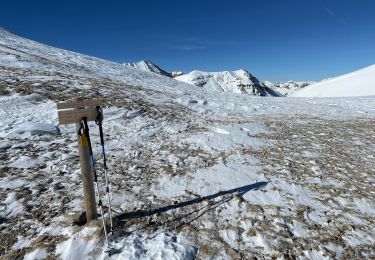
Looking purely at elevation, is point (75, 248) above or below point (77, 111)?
below

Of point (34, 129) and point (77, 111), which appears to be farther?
point (34, 129)

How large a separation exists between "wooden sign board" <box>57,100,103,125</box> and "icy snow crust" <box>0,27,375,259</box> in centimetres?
203

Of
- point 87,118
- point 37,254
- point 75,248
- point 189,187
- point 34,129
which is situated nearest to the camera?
point 37,254

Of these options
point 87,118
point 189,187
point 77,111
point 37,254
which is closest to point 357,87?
point 189,187

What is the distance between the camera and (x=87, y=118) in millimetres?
5152

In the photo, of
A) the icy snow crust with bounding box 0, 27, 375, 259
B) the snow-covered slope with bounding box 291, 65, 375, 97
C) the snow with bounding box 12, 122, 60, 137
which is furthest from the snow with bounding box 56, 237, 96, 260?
the snow-covered slope with bounding box 291, 65, 375, 97

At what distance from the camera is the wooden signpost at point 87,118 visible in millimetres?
5035

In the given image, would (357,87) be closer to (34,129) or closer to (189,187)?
(189,187)

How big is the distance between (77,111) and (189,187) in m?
3.47

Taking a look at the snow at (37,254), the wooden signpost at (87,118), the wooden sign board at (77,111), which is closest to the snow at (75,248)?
the snow at (37,254)

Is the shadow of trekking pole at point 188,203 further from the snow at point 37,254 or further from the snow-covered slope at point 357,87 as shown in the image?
the snow-covered slope at point 357,87

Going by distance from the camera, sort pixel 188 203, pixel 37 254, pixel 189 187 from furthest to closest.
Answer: pixel 189 187 → pixel 188 203 → pixel 37 254

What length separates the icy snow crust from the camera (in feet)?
16.9

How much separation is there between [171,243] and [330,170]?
18.8ft
